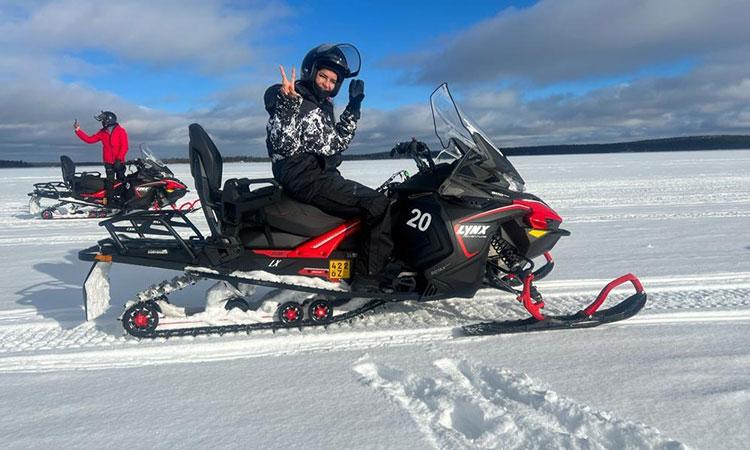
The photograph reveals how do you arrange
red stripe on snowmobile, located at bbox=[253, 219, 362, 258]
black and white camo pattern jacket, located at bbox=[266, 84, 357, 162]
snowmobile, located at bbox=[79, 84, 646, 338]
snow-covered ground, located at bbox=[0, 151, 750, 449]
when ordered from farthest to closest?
red stripe on snowmobile, located at bbox=[253, 219, 362, 258] → snowmobile, located at bbox=[79, 84, 646, 338] → black and white camo pattern jacket, located at bbox=[266, 84, 357, 162] → snow-covered ground, located at bbox=[0, 151, 750, 449]

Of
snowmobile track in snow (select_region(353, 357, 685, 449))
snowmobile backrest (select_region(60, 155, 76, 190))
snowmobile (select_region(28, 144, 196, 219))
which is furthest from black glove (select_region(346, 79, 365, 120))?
snowmobile backrest (select_region(60, 155, 76, 190))

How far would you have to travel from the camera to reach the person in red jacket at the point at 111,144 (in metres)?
9.33

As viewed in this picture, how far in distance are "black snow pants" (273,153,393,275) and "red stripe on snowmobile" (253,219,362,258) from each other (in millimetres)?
112

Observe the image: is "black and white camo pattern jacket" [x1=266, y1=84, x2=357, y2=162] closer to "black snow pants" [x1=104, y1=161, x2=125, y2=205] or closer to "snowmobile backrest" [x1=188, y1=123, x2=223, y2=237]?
"snowmobile backrest" [x1=188, y1=123, x2=223, y2=237]

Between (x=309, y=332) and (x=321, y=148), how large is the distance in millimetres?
1146

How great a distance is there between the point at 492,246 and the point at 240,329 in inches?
68.3

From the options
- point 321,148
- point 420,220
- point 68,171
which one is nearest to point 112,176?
point 68,171

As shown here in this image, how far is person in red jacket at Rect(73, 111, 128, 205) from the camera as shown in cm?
933

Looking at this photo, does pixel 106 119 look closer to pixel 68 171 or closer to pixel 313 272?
pixel 68 171

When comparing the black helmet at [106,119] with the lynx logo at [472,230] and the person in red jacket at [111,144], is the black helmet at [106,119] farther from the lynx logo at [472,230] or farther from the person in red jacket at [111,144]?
the lynx logo at [472,230]

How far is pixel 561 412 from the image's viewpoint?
2.13 meters

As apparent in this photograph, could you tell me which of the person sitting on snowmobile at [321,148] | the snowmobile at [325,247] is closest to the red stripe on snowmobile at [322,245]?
the snowmobile at [325,247]

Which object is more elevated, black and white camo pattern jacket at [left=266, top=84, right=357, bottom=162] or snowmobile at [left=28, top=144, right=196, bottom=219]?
black and white camo pattern jacket at [left=266, top=84, right=357, bottom=162]

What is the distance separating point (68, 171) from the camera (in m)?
10.0
